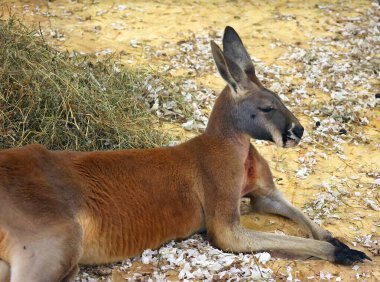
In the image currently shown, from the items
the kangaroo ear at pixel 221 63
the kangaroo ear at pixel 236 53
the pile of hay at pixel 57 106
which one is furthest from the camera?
the pile of hay at pixel 57 106

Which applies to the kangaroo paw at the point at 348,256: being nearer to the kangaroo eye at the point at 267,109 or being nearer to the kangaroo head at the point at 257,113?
the kangaroo head at the point at 257,113

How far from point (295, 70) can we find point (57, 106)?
307 cm

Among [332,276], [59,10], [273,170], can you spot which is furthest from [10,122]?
[59,10]

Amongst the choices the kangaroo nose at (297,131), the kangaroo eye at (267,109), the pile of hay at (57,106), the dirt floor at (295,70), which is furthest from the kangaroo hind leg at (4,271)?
the kangaroo nose at (297,131)

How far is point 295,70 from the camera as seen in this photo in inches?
284

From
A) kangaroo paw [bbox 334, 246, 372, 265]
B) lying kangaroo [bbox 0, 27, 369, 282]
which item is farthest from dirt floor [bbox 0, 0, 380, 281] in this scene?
lying kangaroo [bbox 0, 27, 369, 282]

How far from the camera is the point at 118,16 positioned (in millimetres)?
8508

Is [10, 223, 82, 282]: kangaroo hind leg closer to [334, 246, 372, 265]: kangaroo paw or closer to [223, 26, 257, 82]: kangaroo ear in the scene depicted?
[334, 246, 372, 265]: kangaroo paw

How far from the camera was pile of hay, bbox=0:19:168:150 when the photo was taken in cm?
505

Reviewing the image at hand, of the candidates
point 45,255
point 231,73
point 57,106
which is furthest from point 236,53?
point 45,255

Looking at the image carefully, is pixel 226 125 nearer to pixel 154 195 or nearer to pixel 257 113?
pixel 257 113

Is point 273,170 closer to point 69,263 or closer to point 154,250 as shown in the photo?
point 154,250

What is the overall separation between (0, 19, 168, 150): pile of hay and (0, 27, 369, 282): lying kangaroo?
3.51 ft

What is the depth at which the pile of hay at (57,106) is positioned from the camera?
505cm
